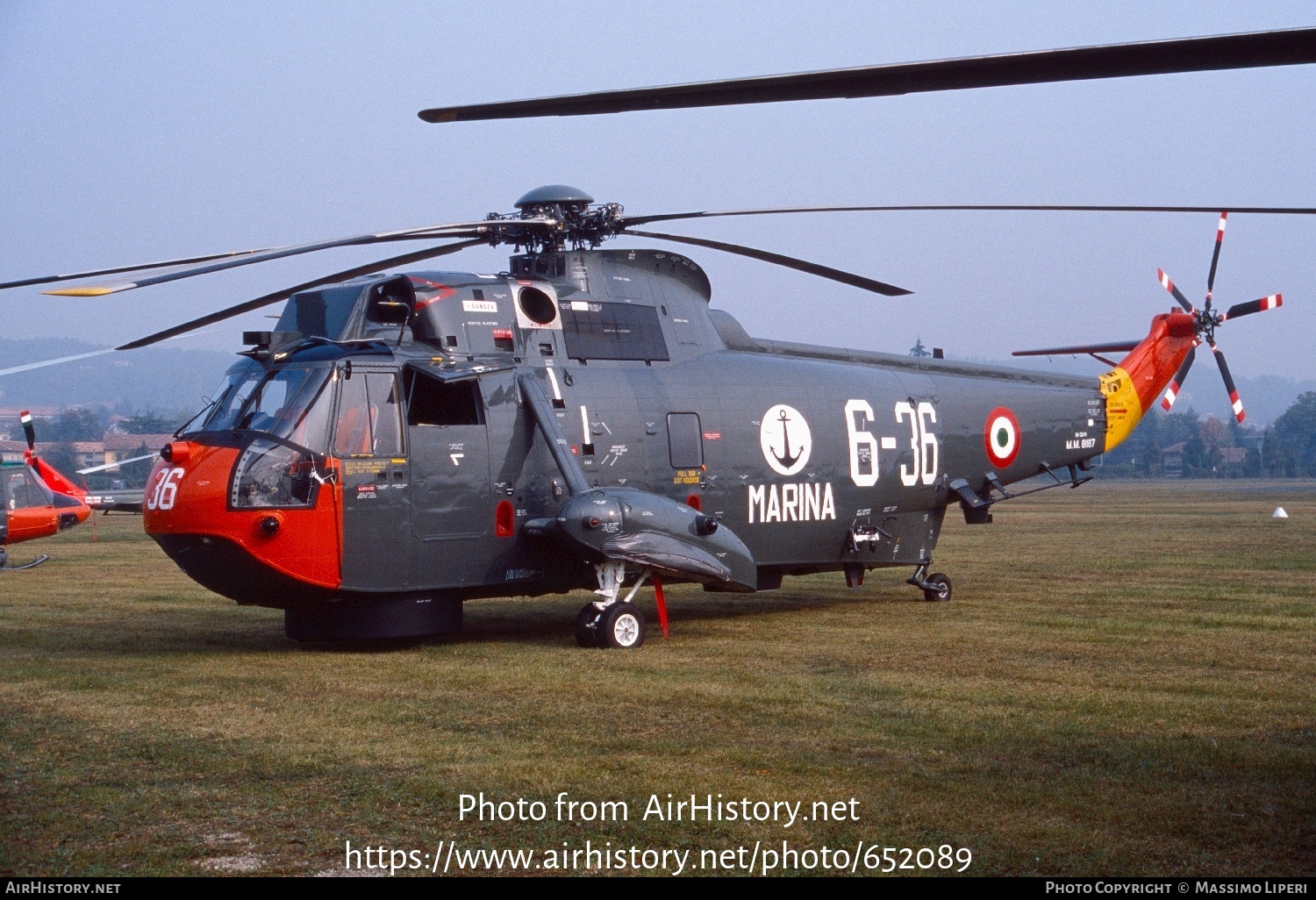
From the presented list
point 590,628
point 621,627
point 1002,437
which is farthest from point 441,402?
point 1002,437

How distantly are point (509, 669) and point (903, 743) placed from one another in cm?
466

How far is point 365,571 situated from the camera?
43.3 ft

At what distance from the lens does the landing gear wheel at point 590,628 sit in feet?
45.8

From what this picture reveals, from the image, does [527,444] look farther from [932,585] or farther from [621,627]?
[932,585]

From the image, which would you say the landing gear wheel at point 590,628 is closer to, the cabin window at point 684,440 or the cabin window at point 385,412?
the cabin window at point 684,440

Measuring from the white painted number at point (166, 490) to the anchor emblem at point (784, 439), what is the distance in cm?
688

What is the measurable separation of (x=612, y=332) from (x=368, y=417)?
3.42 metres

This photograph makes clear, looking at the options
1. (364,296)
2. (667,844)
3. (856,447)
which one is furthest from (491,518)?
(667,844)

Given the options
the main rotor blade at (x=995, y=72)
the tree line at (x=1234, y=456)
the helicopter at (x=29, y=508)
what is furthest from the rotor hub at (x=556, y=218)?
the tree line at (x=1234, y=456)

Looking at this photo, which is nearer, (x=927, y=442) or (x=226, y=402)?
(x=226, y=402)

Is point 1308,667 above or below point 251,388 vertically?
below

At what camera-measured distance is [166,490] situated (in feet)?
42.3

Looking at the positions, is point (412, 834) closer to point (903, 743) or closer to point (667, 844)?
point (667, 844)

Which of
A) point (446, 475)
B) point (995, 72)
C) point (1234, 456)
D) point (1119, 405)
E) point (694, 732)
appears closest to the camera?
point (995, 72)
